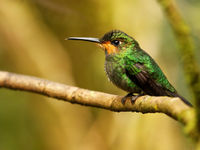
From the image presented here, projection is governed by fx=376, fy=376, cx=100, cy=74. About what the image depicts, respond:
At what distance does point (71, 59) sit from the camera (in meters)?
6.09

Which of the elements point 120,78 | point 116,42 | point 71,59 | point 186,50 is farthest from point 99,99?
point 71,59

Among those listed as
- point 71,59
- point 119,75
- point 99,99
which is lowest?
point 71,59

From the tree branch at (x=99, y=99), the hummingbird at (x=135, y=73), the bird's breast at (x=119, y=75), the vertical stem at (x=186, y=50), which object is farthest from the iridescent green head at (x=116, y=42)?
the vertical stem at (x=186, y=50)

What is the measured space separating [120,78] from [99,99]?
0.49m

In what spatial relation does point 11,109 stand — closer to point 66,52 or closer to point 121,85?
point 66,52

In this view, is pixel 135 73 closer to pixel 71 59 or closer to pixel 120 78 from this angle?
pixel 120 78

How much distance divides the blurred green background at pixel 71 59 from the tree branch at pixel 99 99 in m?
1.71

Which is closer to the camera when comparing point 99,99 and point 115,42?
point 99,99

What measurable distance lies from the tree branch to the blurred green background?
67.4 inches

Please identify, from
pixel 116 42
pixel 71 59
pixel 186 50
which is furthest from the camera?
pixel 71 59

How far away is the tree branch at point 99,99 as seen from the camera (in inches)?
62.5

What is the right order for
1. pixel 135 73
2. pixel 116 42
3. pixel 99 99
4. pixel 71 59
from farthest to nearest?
pixel 71 59, pixel 116 42, pixel 135 73, pixel 99 99

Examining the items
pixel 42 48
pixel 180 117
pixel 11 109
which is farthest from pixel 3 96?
pixel 180 117

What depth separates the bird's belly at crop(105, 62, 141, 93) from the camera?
3158 mm
